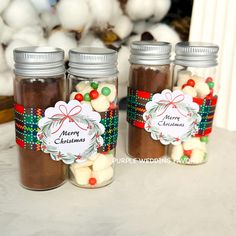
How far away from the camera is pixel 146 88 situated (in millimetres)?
617

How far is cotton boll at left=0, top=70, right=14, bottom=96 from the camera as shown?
669 mm

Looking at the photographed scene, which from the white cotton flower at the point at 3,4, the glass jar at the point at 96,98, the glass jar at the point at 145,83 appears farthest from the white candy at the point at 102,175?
the white cotton flower at the point at 3,4

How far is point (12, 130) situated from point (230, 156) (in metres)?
0.39

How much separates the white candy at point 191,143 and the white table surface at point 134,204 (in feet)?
0.11

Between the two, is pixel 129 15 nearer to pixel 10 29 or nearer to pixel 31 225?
pixel 10 29

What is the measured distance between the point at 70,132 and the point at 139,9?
1.14ft

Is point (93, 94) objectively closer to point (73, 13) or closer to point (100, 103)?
point (100, 103)

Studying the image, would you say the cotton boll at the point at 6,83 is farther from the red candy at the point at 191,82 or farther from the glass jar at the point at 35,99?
the red candy at the point at 191,82

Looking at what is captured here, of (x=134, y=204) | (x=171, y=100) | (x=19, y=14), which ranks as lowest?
(x=134, y=204)

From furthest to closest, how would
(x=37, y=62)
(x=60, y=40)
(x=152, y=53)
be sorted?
(x=60, y=40)
(x=152, y=53)
(x=37, y=62)

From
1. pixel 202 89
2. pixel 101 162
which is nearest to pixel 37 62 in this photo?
pixel 101 162

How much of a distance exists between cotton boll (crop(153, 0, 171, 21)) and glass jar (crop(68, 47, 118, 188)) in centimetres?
28

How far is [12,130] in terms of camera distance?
0.69 meters

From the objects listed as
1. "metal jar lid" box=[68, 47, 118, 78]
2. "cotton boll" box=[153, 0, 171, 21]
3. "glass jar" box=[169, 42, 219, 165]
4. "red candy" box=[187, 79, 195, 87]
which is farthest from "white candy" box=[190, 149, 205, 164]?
"cotton boll" box=[153, 0, 171, 21]
